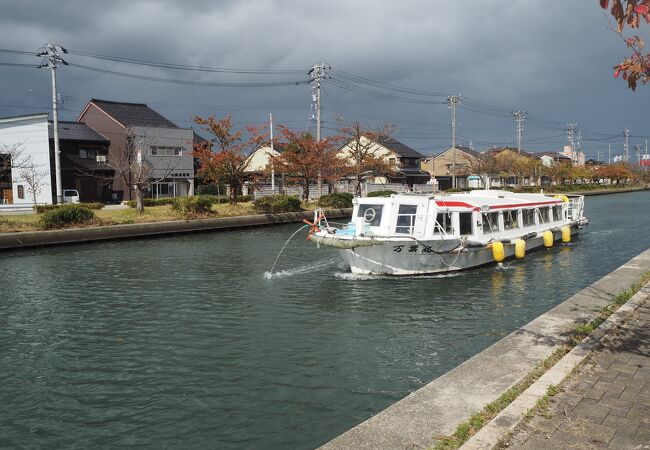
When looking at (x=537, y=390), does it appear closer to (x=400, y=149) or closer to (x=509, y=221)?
(x=509, y=221)

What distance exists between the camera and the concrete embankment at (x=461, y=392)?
17.8 feet

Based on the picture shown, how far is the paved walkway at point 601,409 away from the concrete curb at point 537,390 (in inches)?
4.1

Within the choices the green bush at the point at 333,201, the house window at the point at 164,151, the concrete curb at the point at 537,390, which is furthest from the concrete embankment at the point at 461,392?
the house window at the point at 164,151

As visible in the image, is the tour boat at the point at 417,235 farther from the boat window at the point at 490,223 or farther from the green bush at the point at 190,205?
the green bush at the point at 190,205

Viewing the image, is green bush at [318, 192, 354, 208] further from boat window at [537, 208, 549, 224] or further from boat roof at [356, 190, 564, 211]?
boat window at [537, 208, 549, 224]

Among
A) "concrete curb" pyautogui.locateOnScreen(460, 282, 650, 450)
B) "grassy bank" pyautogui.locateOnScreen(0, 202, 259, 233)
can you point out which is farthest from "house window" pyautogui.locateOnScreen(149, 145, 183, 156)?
"concrete curb" pyautogui.locateOnScreen(460, 282, 650, 450)

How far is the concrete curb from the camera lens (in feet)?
16.7

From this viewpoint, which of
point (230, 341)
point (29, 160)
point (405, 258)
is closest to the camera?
point (230, 341)

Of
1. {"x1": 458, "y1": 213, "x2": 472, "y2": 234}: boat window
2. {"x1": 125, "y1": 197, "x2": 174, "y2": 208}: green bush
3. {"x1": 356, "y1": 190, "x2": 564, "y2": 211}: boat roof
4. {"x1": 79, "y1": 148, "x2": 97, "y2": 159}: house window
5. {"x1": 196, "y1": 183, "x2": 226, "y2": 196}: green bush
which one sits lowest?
{"x1": 458, "y1": 213, "x2": 472, "y2": 234}: boat window

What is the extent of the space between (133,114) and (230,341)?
50.0 metres

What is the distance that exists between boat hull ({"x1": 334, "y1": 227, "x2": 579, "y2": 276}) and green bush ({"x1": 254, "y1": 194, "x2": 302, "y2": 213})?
22.0 m

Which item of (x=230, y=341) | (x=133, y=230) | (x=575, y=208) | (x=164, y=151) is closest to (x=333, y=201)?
(x=133, y=230)

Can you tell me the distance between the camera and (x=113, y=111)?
53969mm

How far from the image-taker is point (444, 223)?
62.4ft
